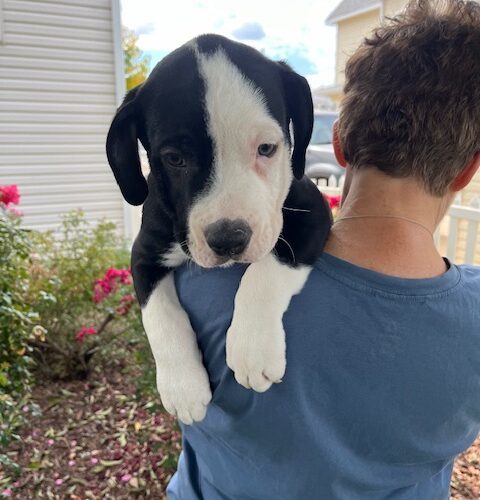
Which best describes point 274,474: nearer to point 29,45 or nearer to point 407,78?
point 407,78

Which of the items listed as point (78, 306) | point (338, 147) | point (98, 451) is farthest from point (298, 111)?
point (78, 306)

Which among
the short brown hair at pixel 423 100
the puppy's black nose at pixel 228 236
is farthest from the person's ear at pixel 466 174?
the puppy's black nose at pixel 228 236

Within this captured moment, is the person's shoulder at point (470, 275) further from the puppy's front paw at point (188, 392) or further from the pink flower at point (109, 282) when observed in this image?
the pink flower at point (109, 282)

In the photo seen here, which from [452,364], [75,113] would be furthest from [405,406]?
[75,113]

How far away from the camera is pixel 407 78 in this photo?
3.85 ft

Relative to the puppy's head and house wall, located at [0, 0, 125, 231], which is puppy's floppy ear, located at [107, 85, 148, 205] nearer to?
the puppy's head

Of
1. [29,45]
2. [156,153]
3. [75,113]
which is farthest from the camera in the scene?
[75,113]

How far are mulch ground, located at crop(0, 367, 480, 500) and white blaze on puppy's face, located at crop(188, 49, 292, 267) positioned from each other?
75.3 inches

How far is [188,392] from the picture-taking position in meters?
1.12

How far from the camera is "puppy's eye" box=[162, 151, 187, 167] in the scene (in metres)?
1.12

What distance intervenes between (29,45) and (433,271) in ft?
17.2

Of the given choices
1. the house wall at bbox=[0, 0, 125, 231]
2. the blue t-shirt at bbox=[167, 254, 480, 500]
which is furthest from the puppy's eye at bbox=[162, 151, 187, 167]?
the house wall at bbox=[0, 0, 125, 231]

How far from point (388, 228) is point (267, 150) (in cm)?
32

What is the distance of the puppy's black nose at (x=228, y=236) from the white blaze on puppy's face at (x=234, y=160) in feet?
0.04
